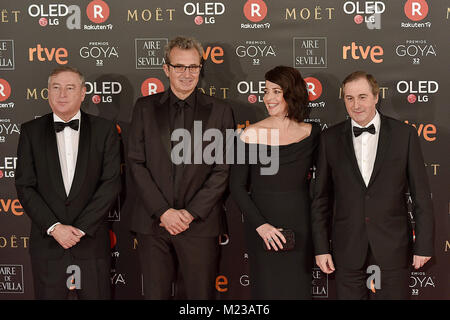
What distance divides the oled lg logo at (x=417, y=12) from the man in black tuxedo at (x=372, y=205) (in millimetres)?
959

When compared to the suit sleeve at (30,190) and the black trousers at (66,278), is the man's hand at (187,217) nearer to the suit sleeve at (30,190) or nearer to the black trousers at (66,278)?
the black trousers at (66,278)

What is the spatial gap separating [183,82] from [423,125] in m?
1.92

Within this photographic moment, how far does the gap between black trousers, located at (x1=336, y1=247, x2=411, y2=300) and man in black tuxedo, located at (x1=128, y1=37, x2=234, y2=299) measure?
35.5 inches

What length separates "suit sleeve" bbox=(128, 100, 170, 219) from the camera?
11.4 feet

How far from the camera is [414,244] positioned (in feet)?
11.0

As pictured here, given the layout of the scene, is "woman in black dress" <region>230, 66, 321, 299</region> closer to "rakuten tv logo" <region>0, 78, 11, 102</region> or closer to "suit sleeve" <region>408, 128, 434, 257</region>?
"suit sleeve" <region>408, 128, 434, 257</region>

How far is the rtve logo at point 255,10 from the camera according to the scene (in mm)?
4016

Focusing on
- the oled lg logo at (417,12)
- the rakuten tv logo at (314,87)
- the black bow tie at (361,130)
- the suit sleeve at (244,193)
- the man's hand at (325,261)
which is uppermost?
the oled lg logo at (417,12)

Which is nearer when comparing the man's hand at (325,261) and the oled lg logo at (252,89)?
the man's hand at (325,261)

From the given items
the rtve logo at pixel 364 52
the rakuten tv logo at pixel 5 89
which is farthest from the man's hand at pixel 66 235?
the rtve logo at pixel 364 52

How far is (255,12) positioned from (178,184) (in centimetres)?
153

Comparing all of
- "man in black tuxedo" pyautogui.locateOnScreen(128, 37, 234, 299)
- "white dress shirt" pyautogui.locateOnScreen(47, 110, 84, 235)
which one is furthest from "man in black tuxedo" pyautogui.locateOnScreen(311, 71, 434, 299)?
"white dress shirt" pyautogui.locateOnScreen(47, 110, 84, 235)

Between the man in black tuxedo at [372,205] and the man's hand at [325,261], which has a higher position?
the man in black tuxedo at [372,205]

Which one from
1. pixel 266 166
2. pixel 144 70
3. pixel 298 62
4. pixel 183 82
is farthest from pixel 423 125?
pixel 144 70
